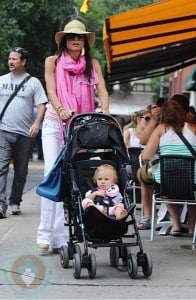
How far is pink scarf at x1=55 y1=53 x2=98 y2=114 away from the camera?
704 centimetres

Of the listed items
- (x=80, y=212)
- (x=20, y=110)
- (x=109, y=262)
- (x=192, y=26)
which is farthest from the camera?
(x=20, y=110)

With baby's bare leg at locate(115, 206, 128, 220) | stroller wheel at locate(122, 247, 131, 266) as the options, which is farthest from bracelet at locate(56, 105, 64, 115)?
stroller wheel at locate(122, 247, 131, 266)

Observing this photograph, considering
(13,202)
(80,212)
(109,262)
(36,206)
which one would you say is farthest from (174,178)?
(36,206)

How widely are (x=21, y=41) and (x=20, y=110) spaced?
39.0 feet

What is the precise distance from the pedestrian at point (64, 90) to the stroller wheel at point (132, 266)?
1.08 metres

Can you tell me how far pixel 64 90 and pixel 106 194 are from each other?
3.84 ft

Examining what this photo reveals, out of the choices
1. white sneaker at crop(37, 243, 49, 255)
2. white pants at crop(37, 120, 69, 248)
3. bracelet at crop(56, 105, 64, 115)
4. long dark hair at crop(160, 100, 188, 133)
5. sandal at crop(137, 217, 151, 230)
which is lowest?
sandal at crop(137, 217, 151, 230)

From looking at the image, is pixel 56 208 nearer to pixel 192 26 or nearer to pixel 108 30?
pixel 108 30

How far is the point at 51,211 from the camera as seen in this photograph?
7.17 meters

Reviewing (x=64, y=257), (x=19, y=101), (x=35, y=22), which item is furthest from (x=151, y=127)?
(x=35, y=22)

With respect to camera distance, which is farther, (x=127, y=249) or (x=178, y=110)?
(x=178, y=110)

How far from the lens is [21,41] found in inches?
827

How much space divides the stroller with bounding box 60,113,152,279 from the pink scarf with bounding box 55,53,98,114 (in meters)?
0.42

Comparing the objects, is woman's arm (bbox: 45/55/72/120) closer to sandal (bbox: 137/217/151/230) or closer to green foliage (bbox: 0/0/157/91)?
sandal (bbox: 137/217/151/230)
